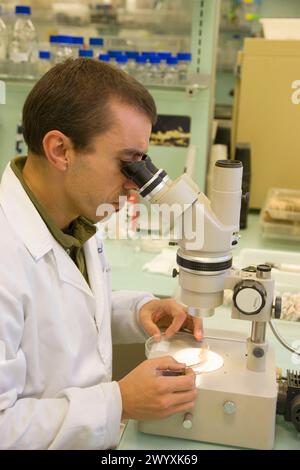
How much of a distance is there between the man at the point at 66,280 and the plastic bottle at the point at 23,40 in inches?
48.1

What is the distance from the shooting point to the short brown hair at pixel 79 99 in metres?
1.01

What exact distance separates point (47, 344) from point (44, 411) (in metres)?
0.15

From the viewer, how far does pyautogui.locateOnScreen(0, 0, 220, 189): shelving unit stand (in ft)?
6.89

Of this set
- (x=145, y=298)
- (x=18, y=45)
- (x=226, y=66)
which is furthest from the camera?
(x=226, y=66)

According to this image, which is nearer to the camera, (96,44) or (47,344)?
(47,344)

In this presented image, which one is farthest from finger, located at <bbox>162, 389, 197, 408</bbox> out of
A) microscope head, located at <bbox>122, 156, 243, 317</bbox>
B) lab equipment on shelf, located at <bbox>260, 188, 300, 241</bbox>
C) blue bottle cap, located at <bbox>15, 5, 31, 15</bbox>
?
blue bottle cap, located at <bbox>15, 5, 31, 15</bbox>

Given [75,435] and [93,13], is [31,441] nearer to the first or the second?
[75,435]

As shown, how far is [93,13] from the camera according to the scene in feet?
8.10

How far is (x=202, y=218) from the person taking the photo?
933mm

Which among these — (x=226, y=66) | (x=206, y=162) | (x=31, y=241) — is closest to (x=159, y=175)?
(x=31, y=241)

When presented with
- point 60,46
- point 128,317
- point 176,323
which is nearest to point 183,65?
point 60,46

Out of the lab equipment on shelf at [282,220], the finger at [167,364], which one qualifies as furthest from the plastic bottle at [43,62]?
the finger at [167,364]

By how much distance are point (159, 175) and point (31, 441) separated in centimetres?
52

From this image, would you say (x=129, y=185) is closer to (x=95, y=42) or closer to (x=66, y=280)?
(x=66, y=280)
